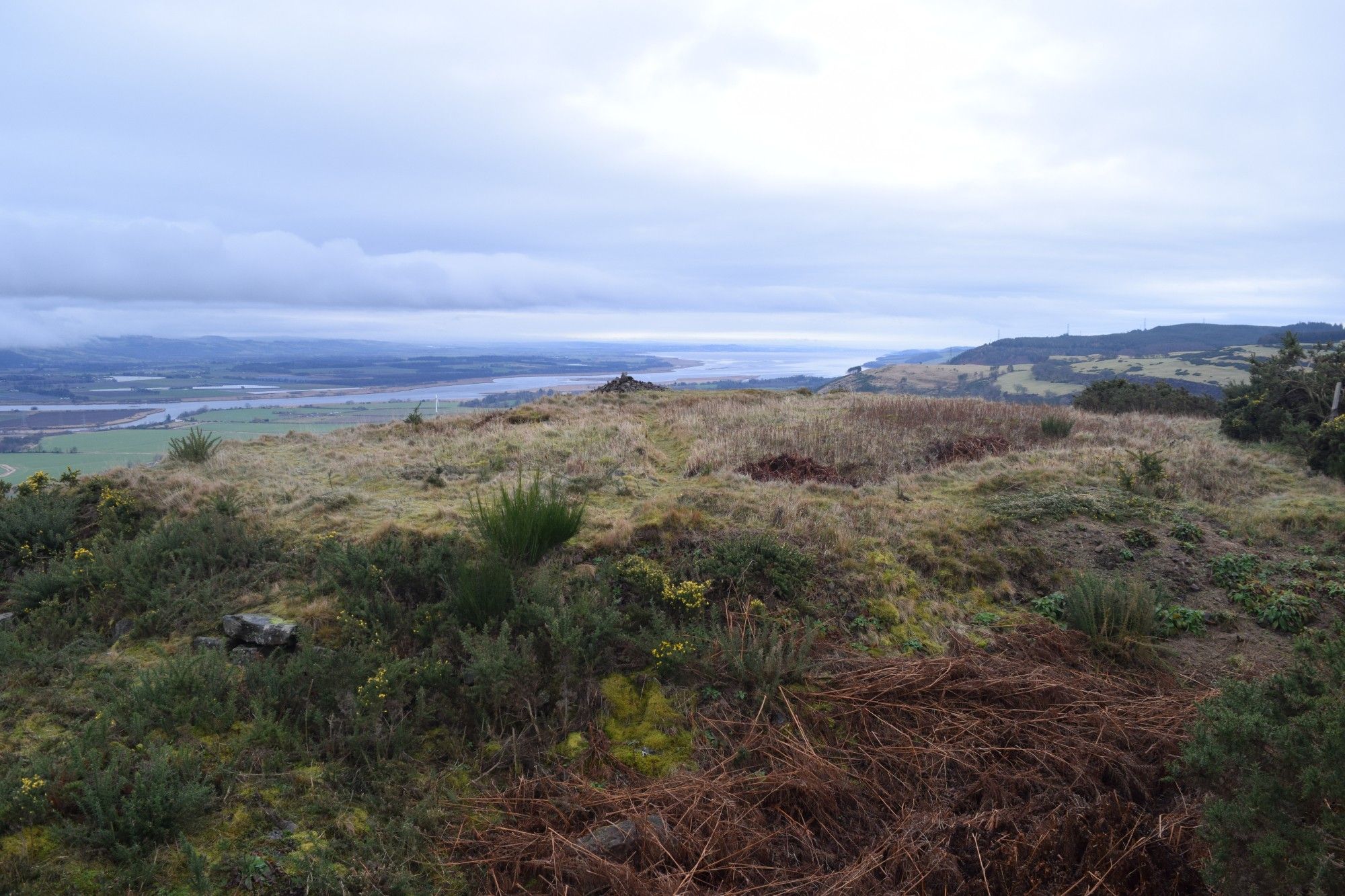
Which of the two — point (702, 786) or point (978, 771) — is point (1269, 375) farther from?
point (702, 786)

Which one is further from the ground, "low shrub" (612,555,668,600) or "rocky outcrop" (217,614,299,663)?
"low shrub" (612,555,668,600)

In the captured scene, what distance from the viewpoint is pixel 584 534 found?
6859 mm

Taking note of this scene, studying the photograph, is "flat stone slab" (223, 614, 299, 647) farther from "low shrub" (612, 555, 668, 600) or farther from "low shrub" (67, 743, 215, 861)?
"low shrub" (612, 555, 668, 600)

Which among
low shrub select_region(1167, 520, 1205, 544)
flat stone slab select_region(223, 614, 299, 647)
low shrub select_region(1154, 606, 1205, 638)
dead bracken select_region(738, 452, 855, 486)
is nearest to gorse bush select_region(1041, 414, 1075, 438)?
dead bracken select_region(738, 452, 855, 486)

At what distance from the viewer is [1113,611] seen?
5254 mm

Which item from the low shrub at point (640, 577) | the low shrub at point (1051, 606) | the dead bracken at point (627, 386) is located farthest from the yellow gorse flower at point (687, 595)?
the dead bracken at point (627, 386)

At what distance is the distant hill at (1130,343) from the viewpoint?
76.8m

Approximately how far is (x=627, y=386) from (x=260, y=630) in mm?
20057

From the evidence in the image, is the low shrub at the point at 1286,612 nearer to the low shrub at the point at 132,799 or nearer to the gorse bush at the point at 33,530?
the low shrub at the point at 132,799

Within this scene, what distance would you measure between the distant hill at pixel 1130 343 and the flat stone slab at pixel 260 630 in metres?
78.1

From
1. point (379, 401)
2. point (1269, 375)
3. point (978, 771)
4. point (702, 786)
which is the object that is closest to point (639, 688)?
point (702, 786)

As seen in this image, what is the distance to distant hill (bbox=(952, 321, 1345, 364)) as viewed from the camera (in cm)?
7681

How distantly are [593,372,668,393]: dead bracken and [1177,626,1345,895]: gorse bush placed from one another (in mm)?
21474

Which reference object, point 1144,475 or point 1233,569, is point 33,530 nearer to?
point 1233,569
